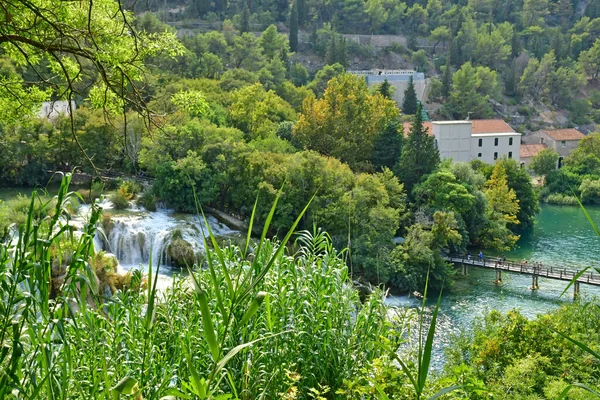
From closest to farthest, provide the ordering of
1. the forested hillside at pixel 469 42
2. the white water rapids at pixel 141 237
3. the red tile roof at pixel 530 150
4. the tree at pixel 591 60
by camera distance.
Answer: the white water rapids at pixel 141 237
the red tile roof at pixel 530 150
the forested hillside at pixel 469 42
the tree at pixel 591 60

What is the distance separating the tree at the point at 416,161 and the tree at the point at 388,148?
70cm

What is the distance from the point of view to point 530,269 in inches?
796

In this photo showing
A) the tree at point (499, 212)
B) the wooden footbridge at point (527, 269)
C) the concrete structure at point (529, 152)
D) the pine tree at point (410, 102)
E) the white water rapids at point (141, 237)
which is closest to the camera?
the white water rapids at point (141, 237)

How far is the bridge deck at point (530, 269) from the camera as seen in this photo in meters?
19.3

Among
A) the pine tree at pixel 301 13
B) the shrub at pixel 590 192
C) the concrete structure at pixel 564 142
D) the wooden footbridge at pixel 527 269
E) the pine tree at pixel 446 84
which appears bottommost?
the wooden footbridge at pixel 527 269

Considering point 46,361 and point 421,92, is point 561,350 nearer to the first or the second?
point 46,361

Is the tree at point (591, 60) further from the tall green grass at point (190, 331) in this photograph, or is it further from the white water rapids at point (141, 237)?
the tall green grass at point (190, 331)

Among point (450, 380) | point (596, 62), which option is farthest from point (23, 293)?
point (596, 62)

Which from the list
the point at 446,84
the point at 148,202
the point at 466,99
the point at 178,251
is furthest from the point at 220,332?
the point at 446,84

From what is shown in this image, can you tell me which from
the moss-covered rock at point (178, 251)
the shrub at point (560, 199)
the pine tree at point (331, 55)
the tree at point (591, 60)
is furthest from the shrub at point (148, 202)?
the tree at point (591, 60)

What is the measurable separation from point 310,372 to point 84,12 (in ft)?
14.0

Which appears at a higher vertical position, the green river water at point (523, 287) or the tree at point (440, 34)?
the tree at point (440, 34)

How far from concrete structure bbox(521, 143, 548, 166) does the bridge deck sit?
833 inches

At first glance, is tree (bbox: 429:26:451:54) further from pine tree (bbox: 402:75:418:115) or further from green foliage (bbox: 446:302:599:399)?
green foliage (bbox: 446:302:599:399)
